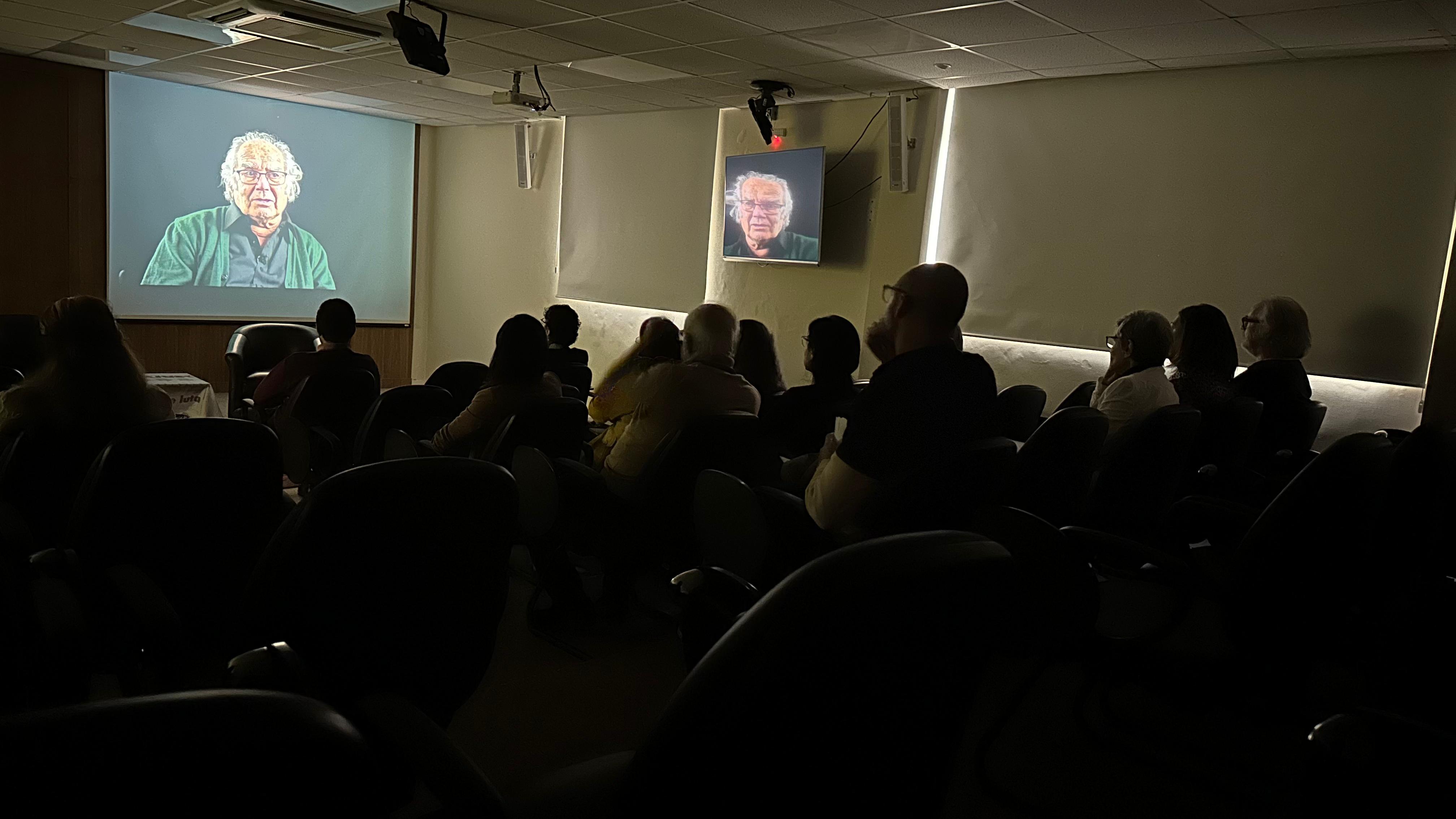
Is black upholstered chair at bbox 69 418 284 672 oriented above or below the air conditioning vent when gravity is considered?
below

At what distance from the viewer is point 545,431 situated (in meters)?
3.23

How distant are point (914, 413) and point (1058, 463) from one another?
2.11ft

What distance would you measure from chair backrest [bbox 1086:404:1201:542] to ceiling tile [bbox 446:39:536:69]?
4712 mm

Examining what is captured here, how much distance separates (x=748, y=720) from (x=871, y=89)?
6207 mm

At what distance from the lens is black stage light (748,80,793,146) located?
636 cm

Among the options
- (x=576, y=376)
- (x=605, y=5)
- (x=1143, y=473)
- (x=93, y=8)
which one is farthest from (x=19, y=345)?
(x=1143, y=473)

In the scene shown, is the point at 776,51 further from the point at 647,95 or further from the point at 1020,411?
the point at 1020,411

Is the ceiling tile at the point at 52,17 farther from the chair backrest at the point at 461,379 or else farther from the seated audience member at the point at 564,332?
the chair backrest at the point at 461,379

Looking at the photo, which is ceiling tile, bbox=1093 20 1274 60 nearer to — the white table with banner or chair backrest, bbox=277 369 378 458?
chair backrest, bbox=277 369 378 458

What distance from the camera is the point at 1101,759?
261cm

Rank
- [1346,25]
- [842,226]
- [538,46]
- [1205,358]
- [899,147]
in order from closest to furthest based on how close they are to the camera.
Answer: [1205,358] → [1346,25] → [538,46] → [899,147] → [842,226]

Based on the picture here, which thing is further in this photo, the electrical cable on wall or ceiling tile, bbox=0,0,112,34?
the electrical cable on wall

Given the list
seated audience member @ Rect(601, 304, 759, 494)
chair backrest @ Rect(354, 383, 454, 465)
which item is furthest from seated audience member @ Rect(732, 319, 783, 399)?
chair backrest @ Rect(354, 383, 454, 465)

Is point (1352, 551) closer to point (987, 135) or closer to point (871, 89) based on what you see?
point (987, 135)
